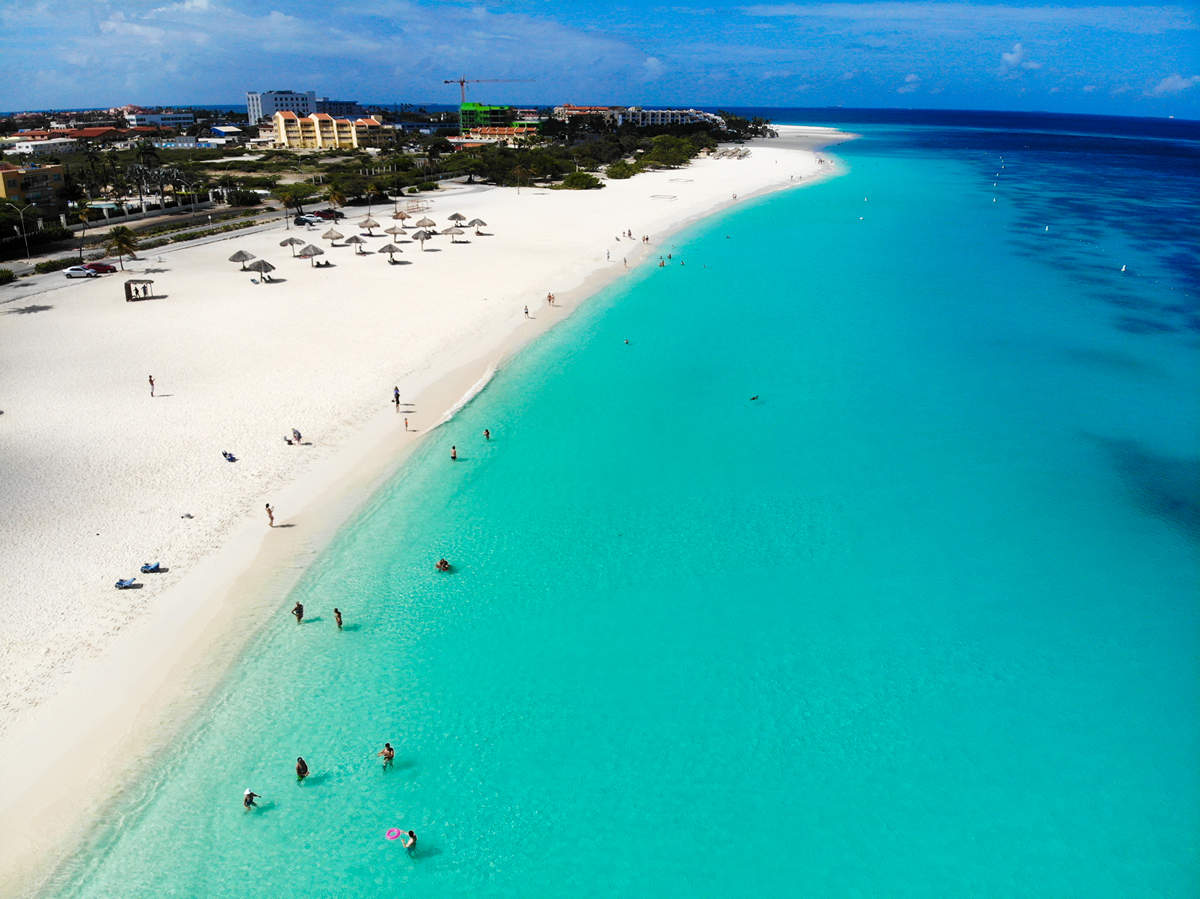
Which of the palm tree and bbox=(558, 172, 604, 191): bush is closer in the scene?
the palm tree

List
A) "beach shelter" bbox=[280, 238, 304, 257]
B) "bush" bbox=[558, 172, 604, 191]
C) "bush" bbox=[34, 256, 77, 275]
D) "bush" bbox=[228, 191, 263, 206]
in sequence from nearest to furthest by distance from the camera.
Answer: "bush" bbox=[34, 256, 77, 275] < "beach shelter" bbox=[280, 238, 304, 257] < "bush" bbox=[228, 191, 263, 206] < "bush" bbox=[558, 172, 604, 191]

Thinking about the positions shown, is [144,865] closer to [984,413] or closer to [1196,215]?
[984,413]

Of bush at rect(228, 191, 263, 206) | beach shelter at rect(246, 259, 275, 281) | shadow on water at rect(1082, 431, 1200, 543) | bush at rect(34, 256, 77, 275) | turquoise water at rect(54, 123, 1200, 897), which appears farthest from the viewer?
bush at rect(228, 191, 263, 206)

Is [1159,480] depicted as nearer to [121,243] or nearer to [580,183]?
[121,243]

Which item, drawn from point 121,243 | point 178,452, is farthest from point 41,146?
point 178,452

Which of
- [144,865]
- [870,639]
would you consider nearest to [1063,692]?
[870,639]

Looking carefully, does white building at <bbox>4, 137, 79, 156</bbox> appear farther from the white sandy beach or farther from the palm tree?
the white sandy beach

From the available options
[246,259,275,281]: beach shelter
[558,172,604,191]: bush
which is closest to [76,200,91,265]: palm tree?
[246,259,275,281]: beach shelter
